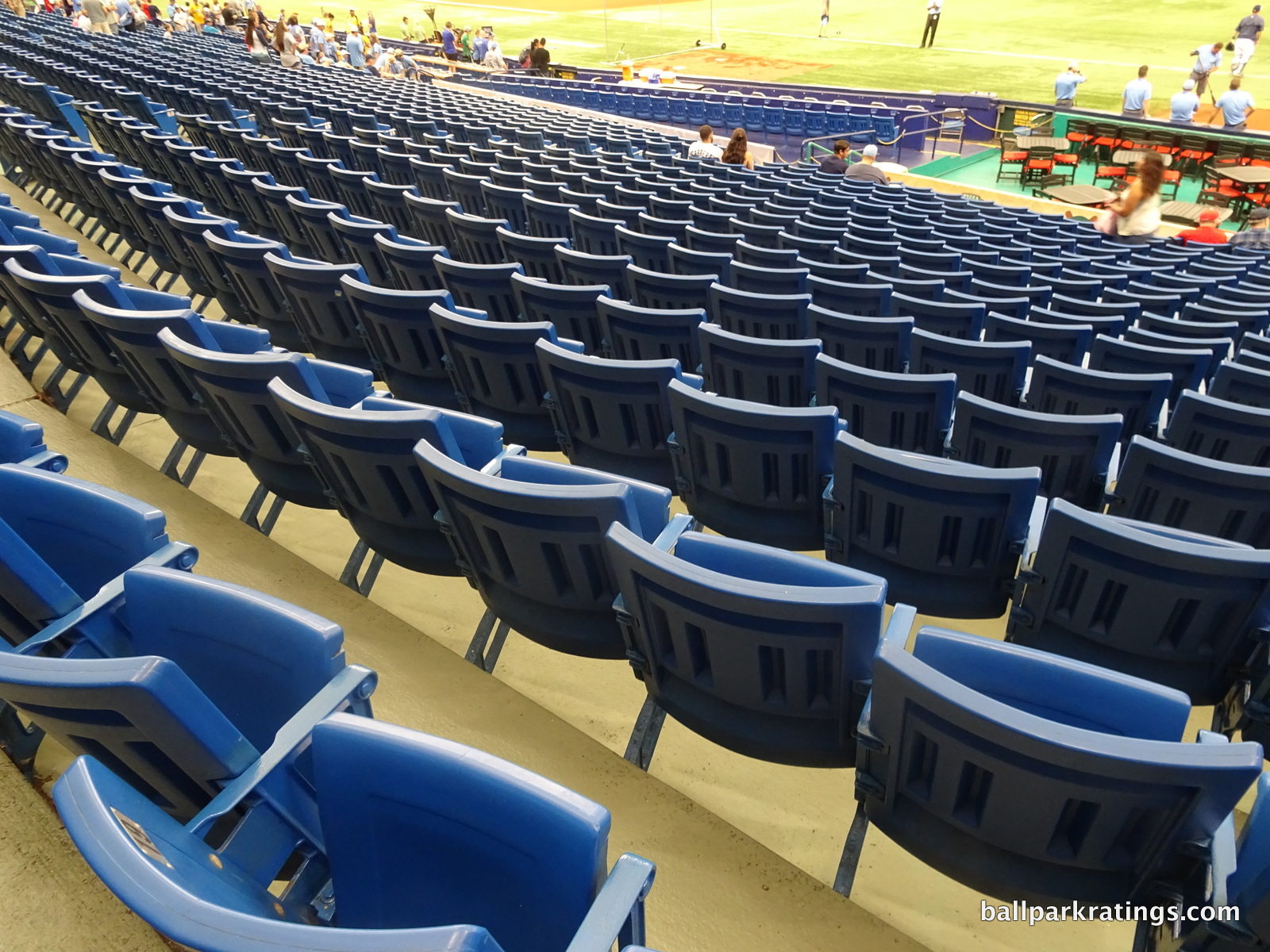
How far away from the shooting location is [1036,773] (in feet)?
4.62

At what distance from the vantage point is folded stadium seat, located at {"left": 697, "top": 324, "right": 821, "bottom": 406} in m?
3.43

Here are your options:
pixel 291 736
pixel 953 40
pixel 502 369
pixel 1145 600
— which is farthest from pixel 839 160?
pixel 953 40

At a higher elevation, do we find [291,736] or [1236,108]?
[1236,108]

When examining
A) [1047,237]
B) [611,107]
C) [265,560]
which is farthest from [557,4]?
[265,560]

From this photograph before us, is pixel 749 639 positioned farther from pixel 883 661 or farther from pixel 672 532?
pixel 672 532

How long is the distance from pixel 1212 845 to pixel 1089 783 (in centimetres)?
32

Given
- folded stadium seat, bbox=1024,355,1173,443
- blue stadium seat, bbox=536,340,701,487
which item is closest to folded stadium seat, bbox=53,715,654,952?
blue stadium seat, bbox=536,340,701,487

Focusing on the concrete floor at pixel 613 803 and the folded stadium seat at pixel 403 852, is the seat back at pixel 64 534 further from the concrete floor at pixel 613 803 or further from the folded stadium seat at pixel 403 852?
the folded stadium seat at pixel 403 852

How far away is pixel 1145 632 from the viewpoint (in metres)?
2.17

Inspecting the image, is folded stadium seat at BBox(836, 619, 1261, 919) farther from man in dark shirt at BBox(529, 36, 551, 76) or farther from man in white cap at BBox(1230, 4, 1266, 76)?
man in white cap at BBox(1230, 4, 1266, 76)

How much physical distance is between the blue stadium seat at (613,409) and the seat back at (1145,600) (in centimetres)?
144

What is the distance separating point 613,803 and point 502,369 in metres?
2.02

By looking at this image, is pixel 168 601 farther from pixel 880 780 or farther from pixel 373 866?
pixel 880 780

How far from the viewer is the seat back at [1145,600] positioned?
6.41 feet
